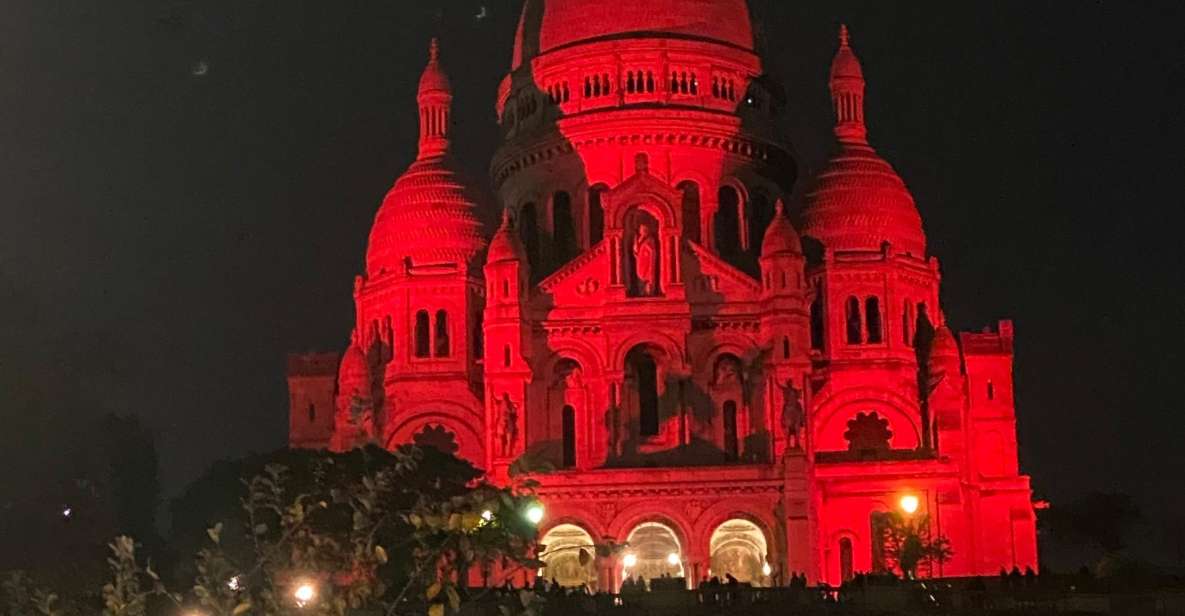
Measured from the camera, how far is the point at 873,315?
7600cm

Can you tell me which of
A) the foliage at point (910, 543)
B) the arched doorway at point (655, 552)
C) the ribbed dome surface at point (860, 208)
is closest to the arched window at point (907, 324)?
the ribbed dome surface at point (860, 208)

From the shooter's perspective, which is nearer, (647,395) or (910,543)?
(910,543)

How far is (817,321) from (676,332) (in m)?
6.54

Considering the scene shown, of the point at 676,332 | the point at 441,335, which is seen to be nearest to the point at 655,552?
the point at 676,332

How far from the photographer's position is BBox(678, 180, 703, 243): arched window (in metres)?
78.1

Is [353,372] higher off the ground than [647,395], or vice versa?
[353,372]

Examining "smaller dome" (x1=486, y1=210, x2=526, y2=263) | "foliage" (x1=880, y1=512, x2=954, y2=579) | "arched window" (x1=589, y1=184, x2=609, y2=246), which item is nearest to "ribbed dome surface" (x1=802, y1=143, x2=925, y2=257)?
"arched window" (x1=589, y1=184, x2=609, y2=246)

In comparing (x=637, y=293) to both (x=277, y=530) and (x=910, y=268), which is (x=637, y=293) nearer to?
(x=910, y=268)

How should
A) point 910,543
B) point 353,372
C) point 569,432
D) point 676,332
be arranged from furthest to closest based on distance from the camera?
point 353,372 < point 569,432 < point 676,332 < point 910,543

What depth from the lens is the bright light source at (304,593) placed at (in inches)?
909

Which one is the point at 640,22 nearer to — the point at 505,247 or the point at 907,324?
the point at 505,247

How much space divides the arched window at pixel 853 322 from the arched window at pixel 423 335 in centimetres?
1371

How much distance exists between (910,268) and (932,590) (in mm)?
28573

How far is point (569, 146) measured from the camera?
79062 mm
